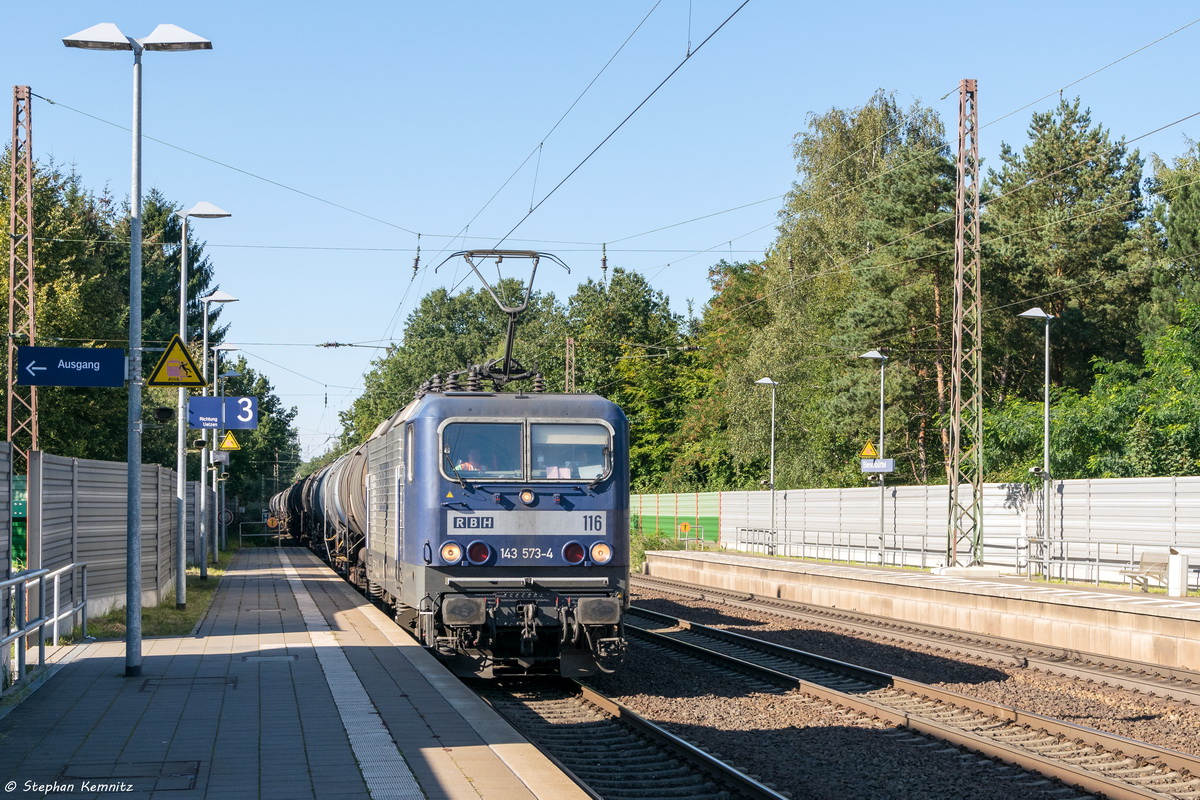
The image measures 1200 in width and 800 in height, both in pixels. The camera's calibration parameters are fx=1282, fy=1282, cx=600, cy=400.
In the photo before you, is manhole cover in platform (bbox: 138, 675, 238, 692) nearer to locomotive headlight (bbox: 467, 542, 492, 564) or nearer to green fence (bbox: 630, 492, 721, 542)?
locomotive headlight (bbox: 467, 542, 492, 564)

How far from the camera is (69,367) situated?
50.1ft

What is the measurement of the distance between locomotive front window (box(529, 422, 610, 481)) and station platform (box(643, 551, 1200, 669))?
26.6 ft

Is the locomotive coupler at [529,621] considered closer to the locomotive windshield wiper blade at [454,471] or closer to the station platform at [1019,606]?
the locomotive windshield wiper blade at [454,471]

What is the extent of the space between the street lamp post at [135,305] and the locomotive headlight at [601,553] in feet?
14.7

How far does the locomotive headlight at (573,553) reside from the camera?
12.8 meters

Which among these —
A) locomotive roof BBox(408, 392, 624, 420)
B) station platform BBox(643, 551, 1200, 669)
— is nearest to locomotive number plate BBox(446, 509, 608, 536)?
locomotive roof BBox(408, 392, 624, 420)

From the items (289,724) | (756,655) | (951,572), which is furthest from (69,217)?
Result: (289,724)

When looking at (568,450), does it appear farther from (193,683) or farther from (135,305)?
(135,305)

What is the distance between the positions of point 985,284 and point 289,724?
44119mm

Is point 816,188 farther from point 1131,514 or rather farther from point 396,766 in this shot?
point 396,766

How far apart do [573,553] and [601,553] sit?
293 mm

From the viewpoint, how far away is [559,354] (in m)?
81.8

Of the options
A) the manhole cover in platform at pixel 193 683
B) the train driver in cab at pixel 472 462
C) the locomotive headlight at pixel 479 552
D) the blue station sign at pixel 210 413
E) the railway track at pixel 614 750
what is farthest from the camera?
the blue station sign at pixel 210 413

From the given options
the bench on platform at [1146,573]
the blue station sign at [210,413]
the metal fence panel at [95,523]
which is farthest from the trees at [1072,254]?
the metal fence panel at [95,523]
